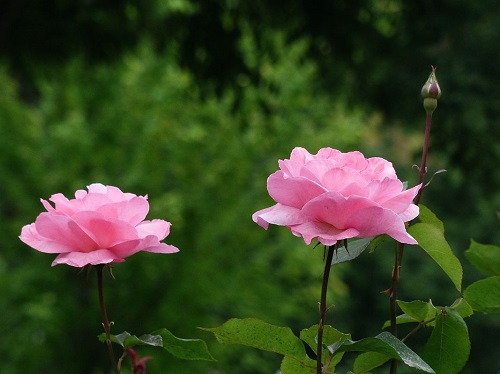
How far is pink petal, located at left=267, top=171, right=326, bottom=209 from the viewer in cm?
95

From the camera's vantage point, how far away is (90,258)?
984 millimetres

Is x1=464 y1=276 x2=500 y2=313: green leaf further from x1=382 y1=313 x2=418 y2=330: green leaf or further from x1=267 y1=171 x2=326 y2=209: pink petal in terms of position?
x1=267 y1=171 x2=326 y2=209: pink petal

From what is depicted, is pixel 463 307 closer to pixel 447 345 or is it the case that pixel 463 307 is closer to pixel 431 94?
pixel 447 345

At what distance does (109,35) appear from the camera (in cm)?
743

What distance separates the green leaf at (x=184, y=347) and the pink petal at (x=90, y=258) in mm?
94

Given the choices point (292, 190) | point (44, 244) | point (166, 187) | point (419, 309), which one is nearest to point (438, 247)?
point (419, 309)

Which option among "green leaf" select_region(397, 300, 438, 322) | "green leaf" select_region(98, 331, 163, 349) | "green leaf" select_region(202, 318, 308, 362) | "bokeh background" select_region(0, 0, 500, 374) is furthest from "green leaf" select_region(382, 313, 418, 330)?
"bokeh background" select_region(0, 0, 500, 374)

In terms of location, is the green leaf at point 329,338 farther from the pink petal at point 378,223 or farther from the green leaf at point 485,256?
the green leaf at point 485,256

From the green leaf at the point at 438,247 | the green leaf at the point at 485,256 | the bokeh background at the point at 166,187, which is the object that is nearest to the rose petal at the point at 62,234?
the green leaf at the point at 438,247

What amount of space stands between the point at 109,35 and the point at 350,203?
Result: 21.9 ft

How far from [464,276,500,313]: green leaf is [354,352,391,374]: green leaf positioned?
0.40 ft

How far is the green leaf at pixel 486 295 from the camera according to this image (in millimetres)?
1098

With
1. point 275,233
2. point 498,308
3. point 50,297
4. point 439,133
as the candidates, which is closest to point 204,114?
point 275,233

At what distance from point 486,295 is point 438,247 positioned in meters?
0.09
